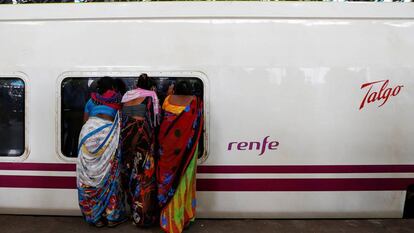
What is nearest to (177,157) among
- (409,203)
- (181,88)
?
(181,88)

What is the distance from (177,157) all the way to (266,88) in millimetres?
1083

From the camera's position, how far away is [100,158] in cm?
304

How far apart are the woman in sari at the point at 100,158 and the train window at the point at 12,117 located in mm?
779

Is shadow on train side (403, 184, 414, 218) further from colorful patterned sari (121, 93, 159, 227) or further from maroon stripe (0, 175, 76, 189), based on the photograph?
maroon stripe (0, 175, 76, 189)

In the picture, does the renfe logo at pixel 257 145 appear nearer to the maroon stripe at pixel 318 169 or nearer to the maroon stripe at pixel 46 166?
Answer: the maroon stripe at pixel 318 169

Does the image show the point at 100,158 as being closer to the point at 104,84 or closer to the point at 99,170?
the point at 99,170

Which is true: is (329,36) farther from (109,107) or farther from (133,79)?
(109,107)

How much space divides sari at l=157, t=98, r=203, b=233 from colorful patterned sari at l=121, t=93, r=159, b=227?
11 centimetres

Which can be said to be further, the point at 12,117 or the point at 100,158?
the point at 12,117

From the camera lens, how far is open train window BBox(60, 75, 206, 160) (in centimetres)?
325

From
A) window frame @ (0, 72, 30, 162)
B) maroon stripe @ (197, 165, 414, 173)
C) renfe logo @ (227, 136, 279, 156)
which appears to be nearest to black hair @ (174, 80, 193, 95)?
renfe logo @ (227, 136, 279, 156)

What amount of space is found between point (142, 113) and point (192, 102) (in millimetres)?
483

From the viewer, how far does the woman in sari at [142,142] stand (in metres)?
3.04

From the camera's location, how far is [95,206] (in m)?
3.09
